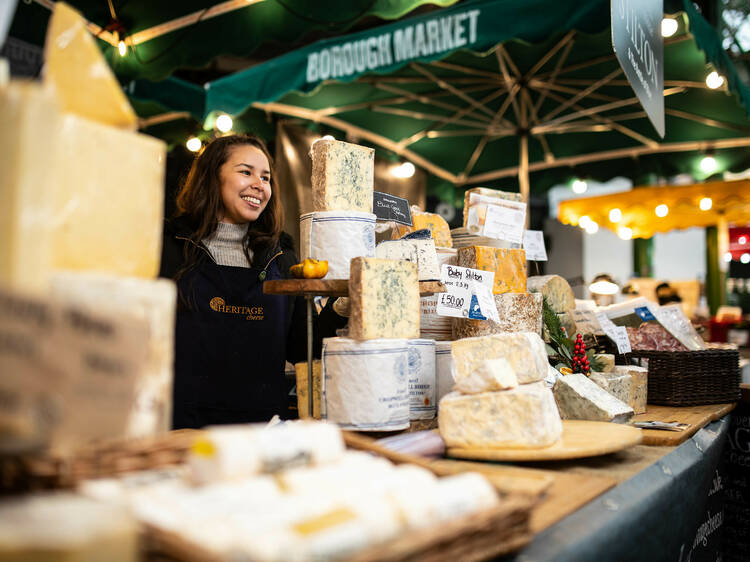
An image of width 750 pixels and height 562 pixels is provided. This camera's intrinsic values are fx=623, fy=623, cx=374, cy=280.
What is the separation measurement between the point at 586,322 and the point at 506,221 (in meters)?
0.65

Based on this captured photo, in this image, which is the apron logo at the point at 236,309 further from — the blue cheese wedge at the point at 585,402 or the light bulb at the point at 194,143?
the light bulb at the point at 194,143

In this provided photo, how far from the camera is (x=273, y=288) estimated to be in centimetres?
169

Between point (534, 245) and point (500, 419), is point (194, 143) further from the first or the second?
point (500, 419)

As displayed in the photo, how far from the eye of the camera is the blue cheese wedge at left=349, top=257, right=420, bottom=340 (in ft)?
5.26

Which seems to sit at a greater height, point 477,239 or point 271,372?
point 477,239

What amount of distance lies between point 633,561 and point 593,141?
490cm

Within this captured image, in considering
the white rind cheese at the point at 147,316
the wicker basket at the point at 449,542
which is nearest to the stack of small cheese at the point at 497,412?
the wicker basket at the point at 449,542

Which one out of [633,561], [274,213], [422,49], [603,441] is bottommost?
[633,561]

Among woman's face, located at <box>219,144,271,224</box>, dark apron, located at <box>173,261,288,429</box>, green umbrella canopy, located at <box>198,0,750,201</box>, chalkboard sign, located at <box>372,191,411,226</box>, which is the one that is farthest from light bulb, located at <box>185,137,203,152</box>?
chalkboard sign, located at <box>372,191,411,226</box>

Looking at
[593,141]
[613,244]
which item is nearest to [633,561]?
[593,141]

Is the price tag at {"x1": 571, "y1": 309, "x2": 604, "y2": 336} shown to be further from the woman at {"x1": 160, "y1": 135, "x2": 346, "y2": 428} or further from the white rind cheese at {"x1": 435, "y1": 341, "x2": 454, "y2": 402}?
the woman at {"x1": 160, "y1": 135, "x2": 346, "y2": 428}

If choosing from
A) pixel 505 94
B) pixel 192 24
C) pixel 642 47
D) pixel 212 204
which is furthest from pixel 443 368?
pixel 505 94

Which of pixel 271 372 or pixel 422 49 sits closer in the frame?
pixel 271 372

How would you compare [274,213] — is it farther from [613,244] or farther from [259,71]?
[613,244]
